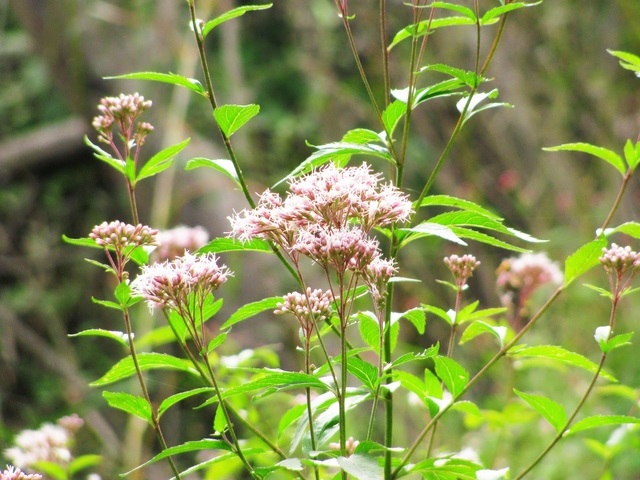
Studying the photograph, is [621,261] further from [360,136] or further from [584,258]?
[360,136]

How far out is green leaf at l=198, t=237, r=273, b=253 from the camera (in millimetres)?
698

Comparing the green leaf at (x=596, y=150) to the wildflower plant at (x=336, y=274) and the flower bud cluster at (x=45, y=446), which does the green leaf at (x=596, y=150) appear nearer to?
the wildflower plant at (x=336, y=274)

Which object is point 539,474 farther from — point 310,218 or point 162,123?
point 310,218

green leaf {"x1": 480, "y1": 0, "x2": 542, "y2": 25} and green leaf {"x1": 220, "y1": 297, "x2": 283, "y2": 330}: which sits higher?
green leaf {"x1": 480, "y1": 0, "x2": 542, "y2": 25}

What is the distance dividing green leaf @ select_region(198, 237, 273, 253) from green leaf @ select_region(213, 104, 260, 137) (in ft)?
0.31

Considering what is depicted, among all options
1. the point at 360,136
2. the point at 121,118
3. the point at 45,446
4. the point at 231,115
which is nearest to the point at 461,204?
the point at 360,136

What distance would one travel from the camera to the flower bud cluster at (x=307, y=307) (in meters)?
0.71

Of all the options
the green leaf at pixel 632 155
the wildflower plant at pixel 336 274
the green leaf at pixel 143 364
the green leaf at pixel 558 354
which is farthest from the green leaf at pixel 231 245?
the green leaf at pixel 632 155

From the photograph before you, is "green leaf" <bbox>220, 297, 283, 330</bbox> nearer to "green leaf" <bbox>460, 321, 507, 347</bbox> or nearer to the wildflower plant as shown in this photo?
the wildflower plant

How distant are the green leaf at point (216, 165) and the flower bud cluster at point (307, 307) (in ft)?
0.38

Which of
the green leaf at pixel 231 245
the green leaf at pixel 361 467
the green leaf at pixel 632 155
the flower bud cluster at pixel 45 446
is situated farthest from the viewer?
the flower bud cluster at pixel 45 446

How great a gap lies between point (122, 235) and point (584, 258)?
40cm

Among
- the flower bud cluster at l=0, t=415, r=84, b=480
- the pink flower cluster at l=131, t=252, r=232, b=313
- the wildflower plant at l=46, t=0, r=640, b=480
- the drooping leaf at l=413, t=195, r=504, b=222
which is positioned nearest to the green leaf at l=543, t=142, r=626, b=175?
the wildflower plant at l=46, t=0, r=640, b=480

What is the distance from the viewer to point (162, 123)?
8.41 ft
